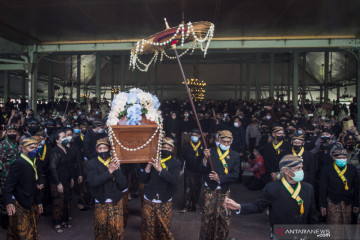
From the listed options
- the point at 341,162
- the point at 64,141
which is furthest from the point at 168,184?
the point at 341,162

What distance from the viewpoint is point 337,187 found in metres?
4.96

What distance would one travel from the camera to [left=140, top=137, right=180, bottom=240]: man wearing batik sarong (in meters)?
4.42

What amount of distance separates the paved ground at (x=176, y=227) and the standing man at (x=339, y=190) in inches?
52.1

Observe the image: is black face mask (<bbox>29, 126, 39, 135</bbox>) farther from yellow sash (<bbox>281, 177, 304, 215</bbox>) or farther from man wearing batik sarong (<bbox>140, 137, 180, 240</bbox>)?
yellow sash (<bbox>281, 177, 304, 215</bbox>)

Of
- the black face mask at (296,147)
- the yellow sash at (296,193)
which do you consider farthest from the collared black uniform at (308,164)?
the yellow sash at (296,193)

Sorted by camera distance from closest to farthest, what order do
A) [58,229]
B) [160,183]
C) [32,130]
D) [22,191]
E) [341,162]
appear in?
[22,191]
[160,183]
[341,162]
[58,229]
[32,130]

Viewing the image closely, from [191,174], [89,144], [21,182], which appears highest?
[89,144]

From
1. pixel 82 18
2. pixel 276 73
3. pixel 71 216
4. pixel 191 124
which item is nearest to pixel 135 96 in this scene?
pixel 71 216

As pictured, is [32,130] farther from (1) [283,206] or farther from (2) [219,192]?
(1) [283,206]

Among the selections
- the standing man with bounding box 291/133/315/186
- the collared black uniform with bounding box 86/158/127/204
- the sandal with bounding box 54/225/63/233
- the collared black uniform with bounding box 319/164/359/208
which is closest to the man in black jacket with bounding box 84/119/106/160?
the sandal with bounding box 54/225/63/233

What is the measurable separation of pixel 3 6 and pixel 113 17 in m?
3.14

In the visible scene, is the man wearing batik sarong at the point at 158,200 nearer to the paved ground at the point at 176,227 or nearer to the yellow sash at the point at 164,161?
the yellow sash at the point at 164,161

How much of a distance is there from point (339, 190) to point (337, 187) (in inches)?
2.1

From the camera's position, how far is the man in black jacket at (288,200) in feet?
11.0
